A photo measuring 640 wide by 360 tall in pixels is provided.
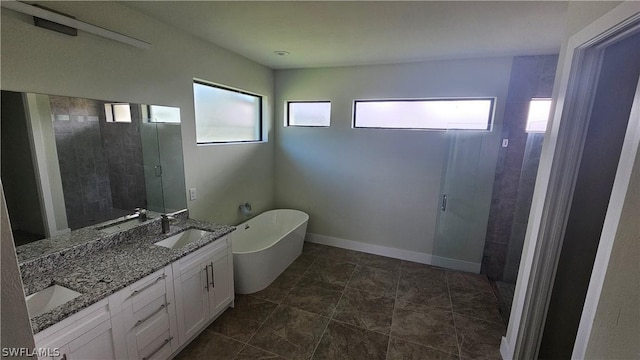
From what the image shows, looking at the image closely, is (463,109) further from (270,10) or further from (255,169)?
(255,169)

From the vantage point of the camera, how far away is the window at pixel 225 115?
9.62 ft

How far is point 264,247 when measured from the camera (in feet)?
11.7

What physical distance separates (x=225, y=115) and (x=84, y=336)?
254 centimetres

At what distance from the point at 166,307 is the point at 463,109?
3646mm

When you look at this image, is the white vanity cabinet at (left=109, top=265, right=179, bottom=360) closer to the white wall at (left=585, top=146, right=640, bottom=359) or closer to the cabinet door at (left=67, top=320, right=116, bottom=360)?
the cabinet door at (left=67, top=320, right=116, bottom=360)

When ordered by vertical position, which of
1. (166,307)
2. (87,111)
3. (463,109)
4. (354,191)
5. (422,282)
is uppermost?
(463,109)

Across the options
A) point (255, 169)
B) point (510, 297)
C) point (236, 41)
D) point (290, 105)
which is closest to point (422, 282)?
point (510, 297)

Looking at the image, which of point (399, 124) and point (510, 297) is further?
point (399, 124)

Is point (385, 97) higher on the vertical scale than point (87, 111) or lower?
higher

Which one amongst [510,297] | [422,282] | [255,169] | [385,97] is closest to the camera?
[510,297]

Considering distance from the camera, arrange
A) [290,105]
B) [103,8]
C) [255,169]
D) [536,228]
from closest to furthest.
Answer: [536,228]
[103,8]
[255,169]
[290,105]

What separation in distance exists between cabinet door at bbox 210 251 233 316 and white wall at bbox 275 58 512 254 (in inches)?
73.5

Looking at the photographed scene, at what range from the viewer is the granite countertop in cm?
141

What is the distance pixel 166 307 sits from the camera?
6.06 ft
